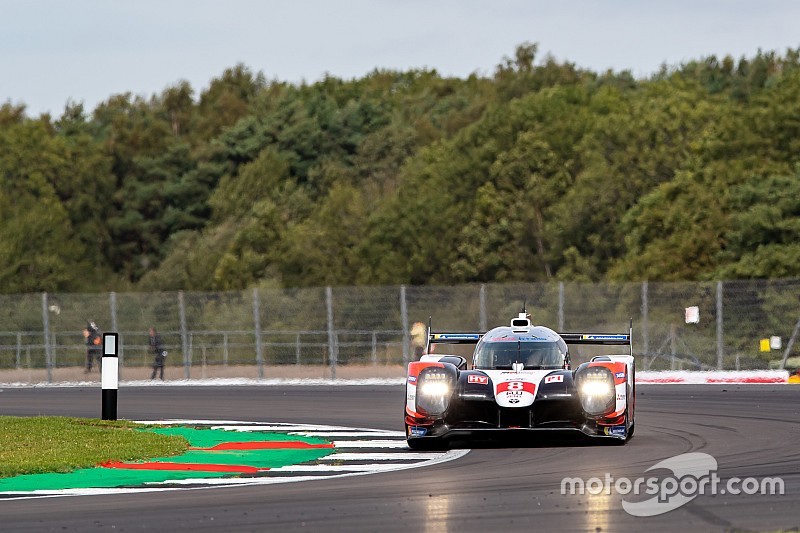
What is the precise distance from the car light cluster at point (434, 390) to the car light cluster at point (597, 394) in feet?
4.45

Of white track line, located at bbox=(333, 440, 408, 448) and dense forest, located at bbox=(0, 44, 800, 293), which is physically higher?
dense forest, located at bbox=(0, 44, 800, 293)

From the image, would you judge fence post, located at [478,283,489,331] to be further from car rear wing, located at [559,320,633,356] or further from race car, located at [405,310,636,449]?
race car, located at [405,310,636,449]

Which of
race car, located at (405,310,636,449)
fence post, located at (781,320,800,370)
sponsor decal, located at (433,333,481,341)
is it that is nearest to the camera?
race car, located at (405,310,636,449)

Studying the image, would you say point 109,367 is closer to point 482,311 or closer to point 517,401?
point 517,401

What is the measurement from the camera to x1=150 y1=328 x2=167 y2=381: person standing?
37081mm

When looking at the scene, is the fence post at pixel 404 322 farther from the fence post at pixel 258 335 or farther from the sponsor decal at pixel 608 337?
the sponsor decal at pixel 608 337

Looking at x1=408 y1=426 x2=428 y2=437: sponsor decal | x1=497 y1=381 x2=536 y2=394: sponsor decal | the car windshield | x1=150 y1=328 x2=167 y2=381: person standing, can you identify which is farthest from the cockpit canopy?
x1=150 y1=328 x2=167 y2=381: person standing

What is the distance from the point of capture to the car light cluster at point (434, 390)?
1611 cm

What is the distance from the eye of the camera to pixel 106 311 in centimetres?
3959

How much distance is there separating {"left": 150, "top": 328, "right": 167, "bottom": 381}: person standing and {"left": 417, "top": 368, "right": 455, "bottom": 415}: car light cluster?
2128cm

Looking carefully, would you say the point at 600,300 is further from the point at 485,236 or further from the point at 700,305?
the point at 485,236

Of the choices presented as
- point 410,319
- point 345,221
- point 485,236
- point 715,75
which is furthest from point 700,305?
point 715,75

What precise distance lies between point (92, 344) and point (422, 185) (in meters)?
43.3

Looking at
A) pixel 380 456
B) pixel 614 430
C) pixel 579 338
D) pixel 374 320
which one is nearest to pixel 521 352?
pixel 579 338
